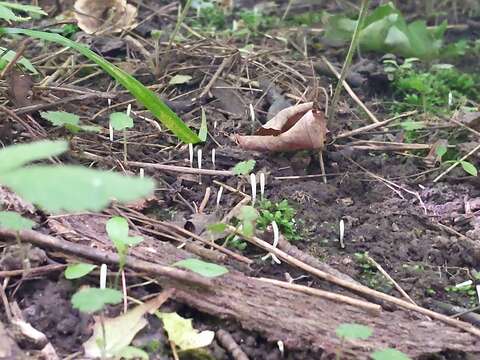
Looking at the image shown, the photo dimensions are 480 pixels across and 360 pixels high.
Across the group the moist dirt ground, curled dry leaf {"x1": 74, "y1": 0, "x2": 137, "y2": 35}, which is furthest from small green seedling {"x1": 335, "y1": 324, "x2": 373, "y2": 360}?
curled dry leaf {"x1": 74, "y1": 0, "x2": 137, "y2": 35}

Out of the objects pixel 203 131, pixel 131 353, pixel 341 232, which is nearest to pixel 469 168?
pixel 341 232

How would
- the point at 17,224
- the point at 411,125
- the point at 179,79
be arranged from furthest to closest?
the point at 179,79
the point at 411,125
the point at 17,224

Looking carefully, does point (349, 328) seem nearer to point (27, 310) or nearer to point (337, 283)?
point (337, 283)

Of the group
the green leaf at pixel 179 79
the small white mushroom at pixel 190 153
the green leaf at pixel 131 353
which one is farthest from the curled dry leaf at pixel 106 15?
the green leaf at pixel 131 353

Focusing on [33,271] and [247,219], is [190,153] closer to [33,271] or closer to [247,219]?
[247,219]

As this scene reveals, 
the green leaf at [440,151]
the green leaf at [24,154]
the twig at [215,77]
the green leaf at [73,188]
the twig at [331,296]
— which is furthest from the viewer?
the twig at [215,77]

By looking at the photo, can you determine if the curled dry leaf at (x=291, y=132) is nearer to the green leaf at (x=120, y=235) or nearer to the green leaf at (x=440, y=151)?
the green leaf at (x=440, y=151)
